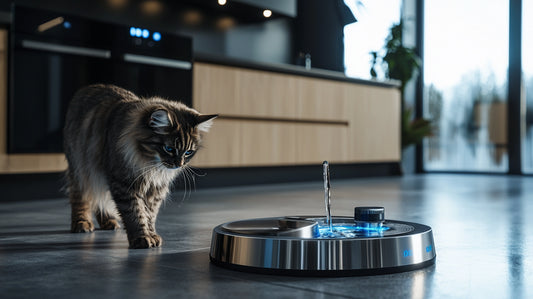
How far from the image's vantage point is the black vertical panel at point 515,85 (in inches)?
261

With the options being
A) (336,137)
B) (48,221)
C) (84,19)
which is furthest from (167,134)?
(336,137)

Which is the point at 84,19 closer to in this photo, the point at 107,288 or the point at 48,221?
the point at 48,221

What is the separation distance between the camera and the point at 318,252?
143 cm

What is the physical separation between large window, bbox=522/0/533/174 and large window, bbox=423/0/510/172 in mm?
203

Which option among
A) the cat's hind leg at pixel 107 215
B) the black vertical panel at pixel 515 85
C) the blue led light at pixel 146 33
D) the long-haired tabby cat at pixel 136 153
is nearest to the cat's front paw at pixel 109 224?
the cat's hind leg at pixel 107 215

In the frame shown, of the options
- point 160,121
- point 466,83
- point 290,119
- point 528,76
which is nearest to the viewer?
point 160,121

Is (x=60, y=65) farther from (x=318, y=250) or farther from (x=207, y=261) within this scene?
(x=318, y=250)

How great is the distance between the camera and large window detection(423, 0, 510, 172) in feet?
22.5

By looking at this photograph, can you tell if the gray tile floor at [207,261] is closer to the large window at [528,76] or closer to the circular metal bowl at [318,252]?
the circular metal bowl at [318,252]

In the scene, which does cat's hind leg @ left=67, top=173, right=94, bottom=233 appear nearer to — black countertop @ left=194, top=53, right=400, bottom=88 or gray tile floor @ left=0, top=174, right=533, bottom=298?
gray tile floor @ left=0, top=174, right=533, bottom=298

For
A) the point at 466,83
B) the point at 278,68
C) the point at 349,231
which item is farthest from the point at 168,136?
the point at 466,83

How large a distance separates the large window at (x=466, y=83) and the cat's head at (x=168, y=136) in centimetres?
574

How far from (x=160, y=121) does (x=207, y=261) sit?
0.47 meters

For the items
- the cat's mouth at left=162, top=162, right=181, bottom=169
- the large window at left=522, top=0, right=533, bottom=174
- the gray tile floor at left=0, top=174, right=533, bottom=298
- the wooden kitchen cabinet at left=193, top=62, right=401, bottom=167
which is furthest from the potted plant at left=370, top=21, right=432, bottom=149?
the cat's mouth at left=162, top=162, right=181, bottom=169
